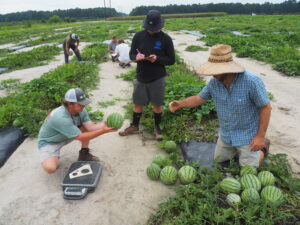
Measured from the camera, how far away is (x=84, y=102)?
327 centimetres

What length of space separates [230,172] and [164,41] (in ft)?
7.52

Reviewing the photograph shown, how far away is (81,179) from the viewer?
10.9 ft

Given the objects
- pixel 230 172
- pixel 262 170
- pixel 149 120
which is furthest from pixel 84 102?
pixel 262 170

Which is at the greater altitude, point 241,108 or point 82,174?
point 241,108

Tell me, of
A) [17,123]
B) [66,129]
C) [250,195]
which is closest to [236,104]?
[250,195]

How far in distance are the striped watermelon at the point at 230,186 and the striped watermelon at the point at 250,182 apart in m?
0.08

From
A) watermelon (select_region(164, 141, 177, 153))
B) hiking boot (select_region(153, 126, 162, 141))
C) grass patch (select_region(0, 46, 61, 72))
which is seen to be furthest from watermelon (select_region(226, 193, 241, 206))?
grass patch (select_region(0, 46, 61, 72))

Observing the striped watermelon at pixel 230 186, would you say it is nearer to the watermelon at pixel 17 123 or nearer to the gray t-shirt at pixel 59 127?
the gray t-shirt at pixel 59 127

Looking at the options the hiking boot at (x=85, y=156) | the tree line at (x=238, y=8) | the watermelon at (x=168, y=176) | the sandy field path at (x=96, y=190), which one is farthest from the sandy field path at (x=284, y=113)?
the tree line at (x=238, y=8)

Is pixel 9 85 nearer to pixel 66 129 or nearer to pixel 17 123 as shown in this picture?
pixel 17 123

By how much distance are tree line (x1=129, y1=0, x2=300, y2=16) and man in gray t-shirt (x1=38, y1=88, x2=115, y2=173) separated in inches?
3406

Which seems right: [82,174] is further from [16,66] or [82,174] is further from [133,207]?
[16,66]

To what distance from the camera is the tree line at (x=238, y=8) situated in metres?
76.4

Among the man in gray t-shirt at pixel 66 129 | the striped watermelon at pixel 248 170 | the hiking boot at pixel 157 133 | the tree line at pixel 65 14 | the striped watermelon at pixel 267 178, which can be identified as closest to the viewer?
the striped watermelon at pixel 267 178
